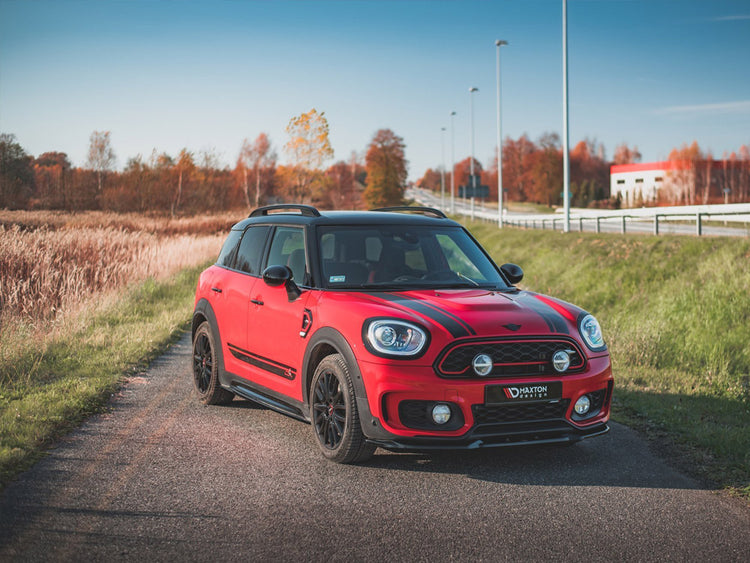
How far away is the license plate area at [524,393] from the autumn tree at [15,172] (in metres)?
16.3

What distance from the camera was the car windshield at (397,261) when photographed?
6.38 m

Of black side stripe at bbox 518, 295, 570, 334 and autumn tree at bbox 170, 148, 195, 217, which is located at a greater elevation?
autumn tree at bbox 170, 148, 195, 217

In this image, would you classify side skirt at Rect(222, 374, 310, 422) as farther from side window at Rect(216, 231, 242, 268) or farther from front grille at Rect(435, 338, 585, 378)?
front grille at Rect(435, 338, 585, 378)

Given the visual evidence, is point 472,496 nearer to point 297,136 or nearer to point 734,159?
point 297,136

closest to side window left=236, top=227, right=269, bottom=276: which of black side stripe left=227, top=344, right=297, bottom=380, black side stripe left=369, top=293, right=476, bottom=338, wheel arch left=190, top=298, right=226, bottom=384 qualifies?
wheel arch left=190, top=298, right=226, bottom=384

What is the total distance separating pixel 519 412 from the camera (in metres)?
5.27

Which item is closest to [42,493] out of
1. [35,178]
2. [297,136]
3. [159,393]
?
[159,393]

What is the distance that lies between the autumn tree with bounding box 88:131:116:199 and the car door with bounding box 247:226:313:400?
98.6 feet

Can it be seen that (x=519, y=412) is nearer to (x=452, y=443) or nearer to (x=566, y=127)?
(x=452, y=443)

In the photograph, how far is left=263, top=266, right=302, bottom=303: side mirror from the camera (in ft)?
20.6

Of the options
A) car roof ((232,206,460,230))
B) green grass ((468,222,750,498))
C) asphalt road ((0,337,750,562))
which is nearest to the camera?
asphalt road ((0,337,750,562))

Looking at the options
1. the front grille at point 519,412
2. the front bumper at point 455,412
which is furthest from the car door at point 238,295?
the front grille at point 519,412

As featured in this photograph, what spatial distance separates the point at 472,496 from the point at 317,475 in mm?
1060

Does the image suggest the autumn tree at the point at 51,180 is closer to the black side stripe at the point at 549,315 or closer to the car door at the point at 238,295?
the car door at the point at 238,295
